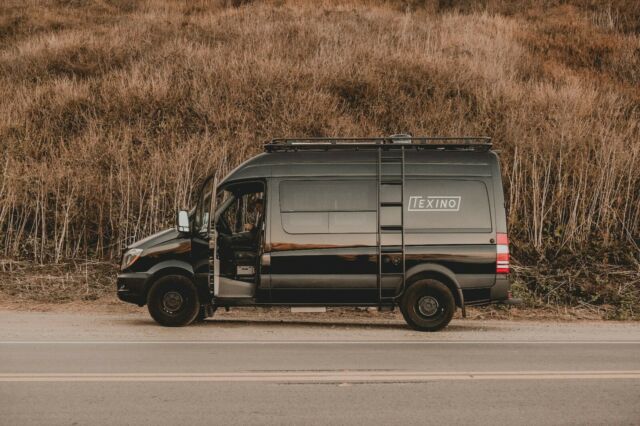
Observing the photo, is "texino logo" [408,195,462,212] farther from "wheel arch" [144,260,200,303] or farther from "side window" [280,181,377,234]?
"wheel arch" [144,260,200,303]

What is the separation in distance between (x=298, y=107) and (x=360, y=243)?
36.6 feet

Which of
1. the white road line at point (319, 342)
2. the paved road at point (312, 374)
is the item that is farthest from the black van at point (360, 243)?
the white road line at point (319, 342)

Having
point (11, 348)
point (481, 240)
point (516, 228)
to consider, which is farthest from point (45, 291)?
point (516, 228)

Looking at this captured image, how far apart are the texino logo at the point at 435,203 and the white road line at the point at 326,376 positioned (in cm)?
360

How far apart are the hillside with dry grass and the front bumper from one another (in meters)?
3.31

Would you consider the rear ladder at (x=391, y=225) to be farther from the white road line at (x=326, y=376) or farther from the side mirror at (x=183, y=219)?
the white road line at (x=326, y=376)

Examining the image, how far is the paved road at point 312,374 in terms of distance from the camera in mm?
5914

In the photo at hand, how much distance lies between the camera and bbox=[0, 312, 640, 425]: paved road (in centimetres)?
591

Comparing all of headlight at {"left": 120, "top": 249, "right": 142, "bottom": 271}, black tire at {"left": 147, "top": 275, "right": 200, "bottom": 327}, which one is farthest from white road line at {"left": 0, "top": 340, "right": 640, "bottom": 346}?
headlight at {"left": 120, "top": 249, "right": 142, "bottom": 271}

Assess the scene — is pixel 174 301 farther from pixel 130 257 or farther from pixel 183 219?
pixel 183 219

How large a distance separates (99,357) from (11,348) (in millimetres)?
1241

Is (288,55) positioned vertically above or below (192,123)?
above

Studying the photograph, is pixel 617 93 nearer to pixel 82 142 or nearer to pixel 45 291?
pixel 82 142

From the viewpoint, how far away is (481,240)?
1079 centimetres
